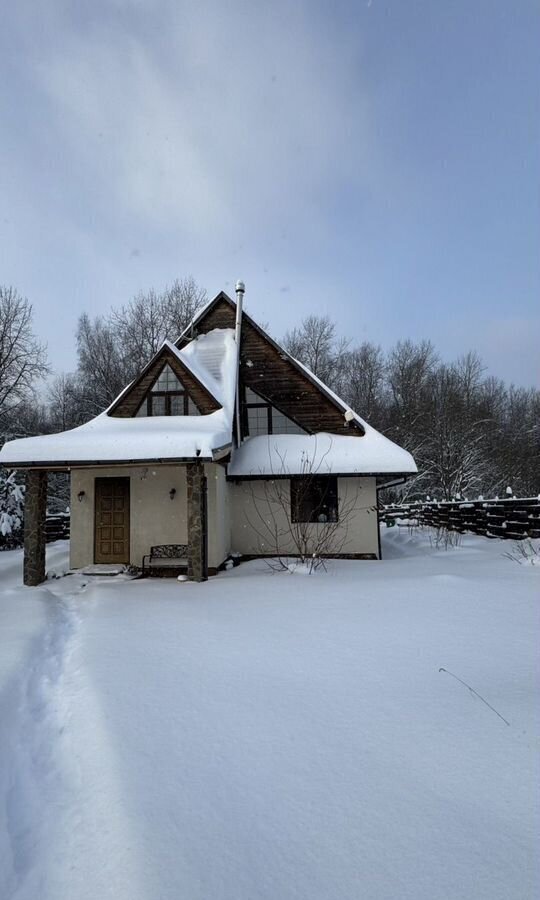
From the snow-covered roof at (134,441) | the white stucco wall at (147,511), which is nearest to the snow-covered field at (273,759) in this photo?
the snow-covered roof at (134,441)

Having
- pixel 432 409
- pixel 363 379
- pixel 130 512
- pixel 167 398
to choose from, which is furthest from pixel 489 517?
pixel 363 379

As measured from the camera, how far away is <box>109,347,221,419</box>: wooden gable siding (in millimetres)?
12609

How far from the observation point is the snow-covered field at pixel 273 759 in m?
2.13

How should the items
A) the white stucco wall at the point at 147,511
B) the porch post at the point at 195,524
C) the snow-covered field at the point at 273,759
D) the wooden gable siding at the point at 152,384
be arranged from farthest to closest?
the wooden gable siding at the point at 152,384 → the white stucco wall at the point at 147,511 → the porch post at the point at 195,524 → the snow-covered field at the point at 273,759

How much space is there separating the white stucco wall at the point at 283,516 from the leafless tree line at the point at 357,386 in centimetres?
1303

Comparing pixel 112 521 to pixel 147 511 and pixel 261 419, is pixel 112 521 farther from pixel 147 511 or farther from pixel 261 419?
pixel 261 419

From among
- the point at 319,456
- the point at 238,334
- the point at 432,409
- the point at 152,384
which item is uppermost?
the point at 238,334

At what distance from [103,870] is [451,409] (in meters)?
31.5

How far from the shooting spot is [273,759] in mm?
3006

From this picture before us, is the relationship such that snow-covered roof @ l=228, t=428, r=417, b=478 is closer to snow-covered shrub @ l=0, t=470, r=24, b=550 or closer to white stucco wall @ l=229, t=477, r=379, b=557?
white stucco wall @ l=229, t=477, r=379, b=557

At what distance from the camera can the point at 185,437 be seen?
9.90 m

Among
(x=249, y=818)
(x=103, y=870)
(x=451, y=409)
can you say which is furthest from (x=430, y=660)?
(x=451, y=409)

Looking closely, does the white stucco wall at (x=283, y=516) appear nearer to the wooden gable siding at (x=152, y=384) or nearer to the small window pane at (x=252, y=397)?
the wooden gable siding at (x=152, y=384)

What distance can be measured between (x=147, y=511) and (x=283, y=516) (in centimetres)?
420
